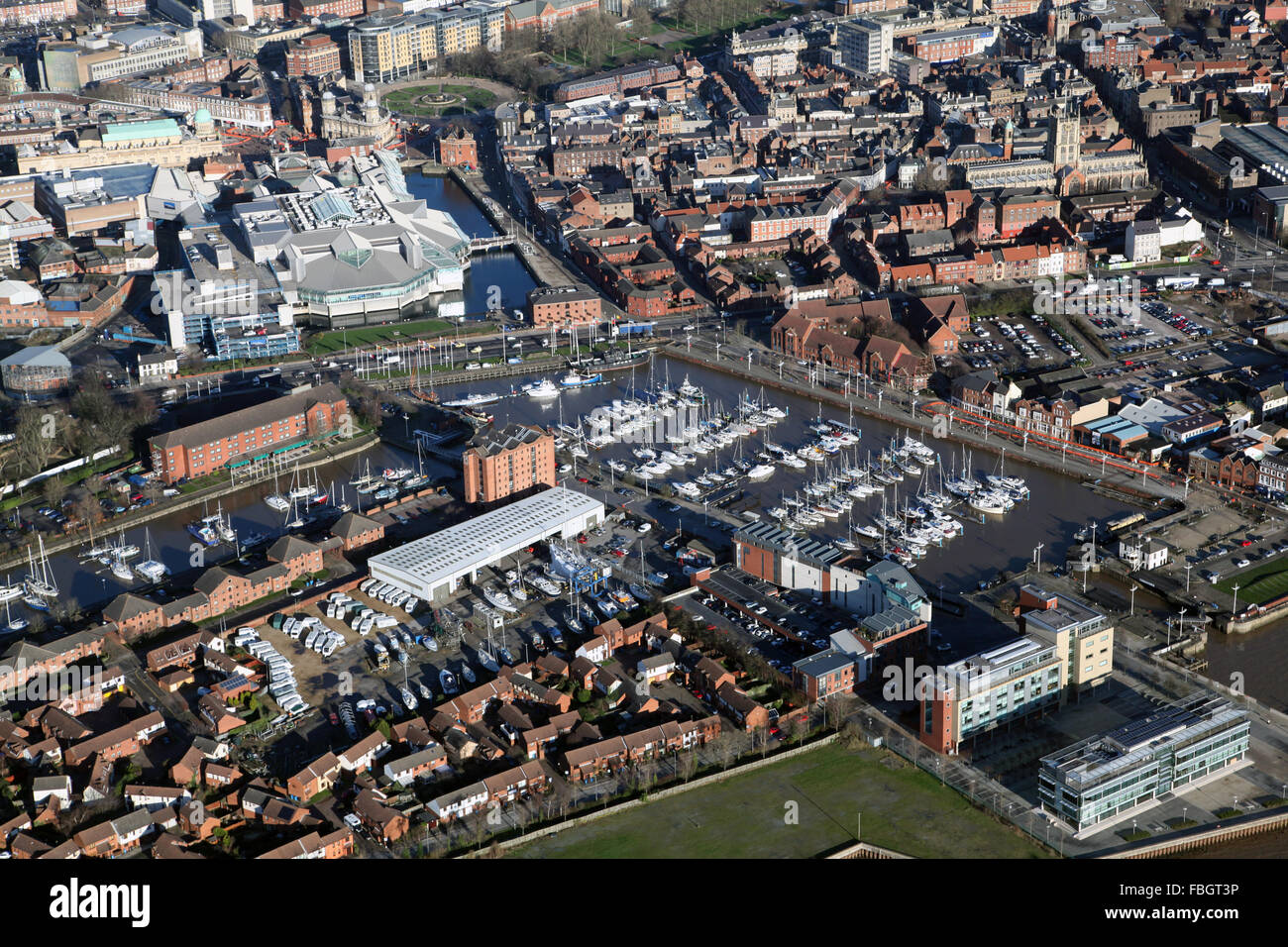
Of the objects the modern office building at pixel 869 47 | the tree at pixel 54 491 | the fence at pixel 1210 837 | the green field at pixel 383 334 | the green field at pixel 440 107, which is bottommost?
the fence at pixel 1210 837

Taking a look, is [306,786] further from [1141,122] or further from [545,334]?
[1141,122]

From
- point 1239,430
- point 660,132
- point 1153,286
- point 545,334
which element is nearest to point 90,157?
point 660,132

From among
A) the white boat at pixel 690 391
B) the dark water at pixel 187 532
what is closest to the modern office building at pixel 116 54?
the dark water at pixel 187 532

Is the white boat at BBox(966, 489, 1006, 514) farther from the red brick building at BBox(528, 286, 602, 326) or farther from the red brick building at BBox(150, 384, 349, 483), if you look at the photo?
the red brick building at BBox(150, 384, 349, 483)

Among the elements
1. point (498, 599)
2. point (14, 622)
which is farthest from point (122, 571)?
point (498, 599)

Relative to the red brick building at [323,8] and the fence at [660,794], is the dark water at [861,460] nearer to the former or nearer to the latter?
the fence at [660,794]
